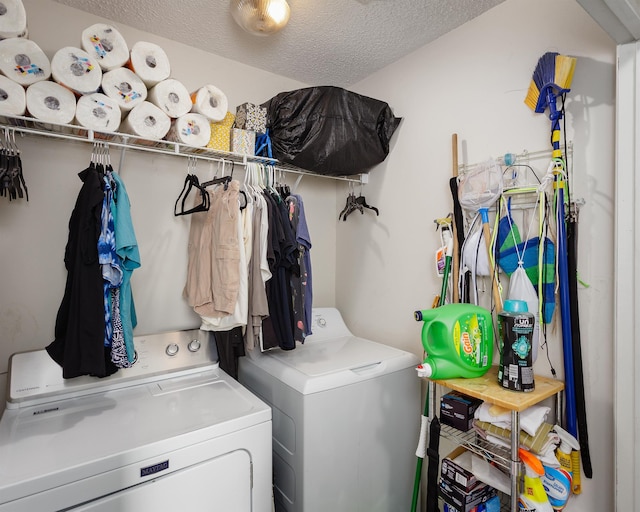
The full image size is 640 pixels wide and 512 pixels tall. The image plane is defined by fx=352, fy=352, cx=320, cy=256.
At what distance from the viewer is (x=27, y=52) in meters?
1.38

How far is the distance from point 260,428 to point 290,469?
0.35 meters

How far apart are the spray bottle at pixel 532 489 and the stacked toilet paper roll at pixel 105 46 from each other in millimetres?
2274

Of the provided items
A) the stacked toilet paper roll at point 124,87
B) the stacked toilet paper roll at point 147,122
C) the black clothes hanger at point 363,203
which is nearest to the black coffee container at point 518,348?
the black clothes hanger at point 363,203

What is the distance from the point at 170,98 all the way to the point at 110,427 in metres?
1.43

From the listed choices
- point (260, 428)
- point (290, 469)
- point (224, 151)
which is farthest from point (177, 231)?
point (290, 469)

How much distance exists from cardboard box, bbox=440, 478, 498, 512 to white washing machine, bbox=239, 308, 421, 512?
0.33 metres

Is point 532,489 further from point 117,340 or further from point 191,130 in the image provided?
point 191,130

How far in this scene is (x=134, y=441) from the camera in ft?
3.81

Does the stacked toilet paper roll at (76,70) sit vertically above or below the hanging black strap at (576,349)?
above

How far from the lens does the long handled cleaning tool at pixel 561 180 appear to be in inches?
54.9

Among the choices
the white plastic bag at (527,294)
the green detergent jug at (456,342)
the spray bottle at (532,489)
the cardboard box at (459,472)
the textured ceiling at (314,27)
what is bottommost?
the cardboard box at (459,472)

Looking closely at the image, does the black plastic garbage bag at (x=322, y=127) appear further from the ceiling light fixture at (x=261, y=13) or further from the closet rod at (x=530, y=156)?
the closet rod at (x=530, y=156)

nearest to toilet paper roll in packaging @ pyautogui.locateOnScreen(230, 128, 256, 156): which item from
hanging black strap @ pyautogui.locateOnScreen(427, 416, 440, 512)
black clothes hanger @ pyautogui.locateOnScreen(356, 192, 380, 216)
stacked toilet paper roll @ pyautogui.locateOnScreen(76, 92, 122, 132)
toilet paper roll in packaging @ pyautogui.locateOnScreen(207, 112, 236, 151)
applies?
toilet paper roll in packaging @ pyautogui.locateOnScreen(207, 112, 236, 151)

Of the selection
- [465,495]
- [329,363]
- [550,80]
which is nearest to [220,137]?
[329,363]
